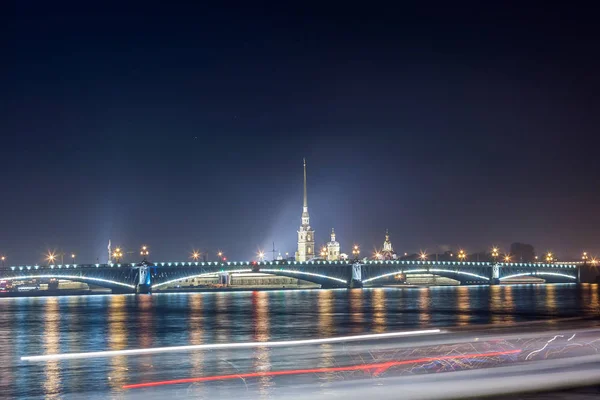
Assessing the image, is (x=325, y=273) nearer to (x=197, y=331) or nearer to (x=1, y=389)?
(x=197, y=331)

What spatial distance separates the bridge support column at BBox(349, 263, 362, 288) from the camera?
196m

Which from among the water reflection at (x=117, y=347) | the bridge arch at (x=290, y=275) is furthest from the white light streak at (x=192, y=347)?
the bridge arch at (x=290, y=275)

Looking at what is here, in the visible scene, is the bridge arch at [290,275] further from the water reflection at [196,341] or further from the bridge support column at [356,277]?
the water reflection at [196,341]

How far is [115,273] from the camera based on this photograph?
565 feet

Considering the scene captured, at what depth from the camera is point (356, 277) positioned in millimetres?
197125

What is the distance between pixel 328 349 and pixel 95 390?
15.7m

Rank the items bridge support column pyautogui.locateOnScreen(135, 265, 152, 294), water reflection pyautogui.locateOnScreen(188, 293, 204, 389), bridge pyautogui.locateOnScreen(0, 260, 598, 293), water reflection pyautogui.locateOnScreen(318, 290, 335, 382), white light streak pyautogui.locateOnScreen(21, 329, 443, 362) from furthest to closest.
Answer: bridge support column pyautogui.locateOnScreen(135, 265, 152, 294)
bridge pyautogui.locateOnScreen(0, 260, 598, 293)
white light streak pyautogui.locateOnScreen(21, 329, 443, 362)
water reflection pyautogui.locateOnScreen(188, 293, 204, 389)
water reflection pyautogui.locateOnScreen(318, 290, 335, 382)

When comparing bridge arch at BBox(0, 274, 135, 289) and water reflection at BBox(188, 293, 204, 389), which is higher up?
bridge arch at BBox(0, 274, 135, 289)

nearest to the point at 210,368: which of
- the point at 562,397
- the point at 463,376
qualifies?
the point at 463,376

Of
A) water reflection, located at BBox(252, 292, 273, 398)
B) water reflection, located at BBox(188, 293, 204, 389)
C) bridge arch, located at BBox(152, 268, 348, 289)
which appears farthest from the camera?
bridge arch, located at BBox(152, 268, 348, 289)

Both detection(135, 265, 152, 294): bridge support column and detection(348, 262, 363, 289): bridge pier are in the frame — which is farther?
detection(348, 262, 363, 289): bridge pier

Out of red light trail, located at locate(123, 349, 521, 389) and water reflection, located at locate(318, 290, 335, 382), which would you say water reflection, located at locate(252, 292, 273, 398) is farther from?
water reflection, located at locate(318, 290, 335, 382)

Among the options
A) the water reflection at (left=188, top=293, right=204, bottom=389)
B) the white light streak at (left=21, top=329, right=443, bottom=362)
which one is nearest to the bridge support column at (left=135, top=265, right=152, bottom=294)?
the water reflection at (left=188, top=293, right=204, bottom=389)

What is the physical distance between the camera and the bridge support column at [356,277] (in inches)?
7736
